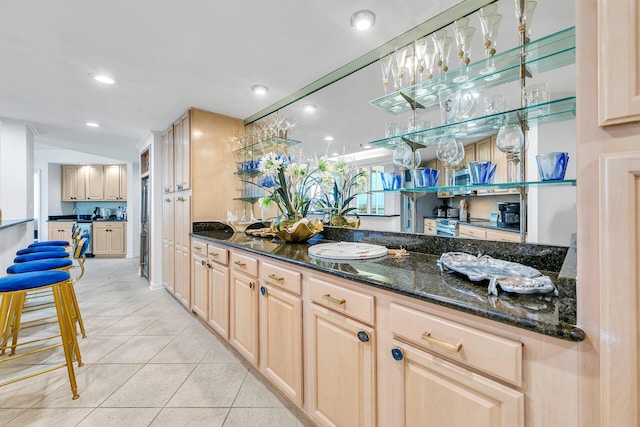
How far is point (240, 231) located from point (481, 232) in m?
2.18

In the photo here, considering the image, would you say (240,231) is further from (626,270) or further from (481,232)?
(626,270)

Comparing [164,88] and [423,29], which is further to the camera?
[164,88]

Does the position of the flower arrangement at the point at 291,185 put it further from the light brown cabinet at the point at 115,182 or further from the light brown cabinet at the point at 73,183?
the light brown cabinet at the point at 73,183

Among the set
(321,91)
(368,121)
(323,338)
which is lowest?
(323,338)

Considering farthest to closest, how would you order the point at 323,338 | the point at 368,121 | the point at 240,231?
the point at 240,231 < the point at 368,121 < the point at 323,338

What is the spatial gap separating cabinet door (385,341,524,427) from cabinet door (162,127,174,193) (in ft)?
11.2

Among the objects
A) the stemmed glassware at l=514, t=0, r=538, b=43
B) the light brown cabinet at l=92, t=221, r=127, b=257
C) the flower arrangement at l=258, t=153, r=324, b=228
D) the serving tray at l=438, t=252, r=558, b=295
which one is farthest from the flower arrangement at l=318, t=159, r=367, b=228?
the light brown cabinet at l=92, t=221, r=127, b=257

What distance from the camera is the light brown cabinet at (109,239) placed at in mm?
6395

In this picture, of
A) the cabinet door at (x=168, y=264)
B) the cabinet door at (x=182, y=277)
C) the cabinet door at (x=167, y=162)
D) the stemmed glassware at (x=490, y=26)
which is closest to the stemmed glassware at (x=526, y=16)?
the stemmed glassware at (x=490, y=26)

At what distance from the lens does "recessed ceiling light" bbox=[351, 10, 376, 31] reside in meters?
1.49

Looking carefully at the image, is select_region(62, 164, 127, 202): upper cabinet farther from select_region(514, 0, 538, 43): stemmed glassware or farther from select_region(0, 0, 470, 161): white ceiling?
select_region(514, 0, 538, 43): stemmed glassware

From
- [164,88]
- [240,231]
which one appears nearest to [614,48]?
[240,231]

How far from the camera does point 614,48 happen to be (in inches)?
22.8

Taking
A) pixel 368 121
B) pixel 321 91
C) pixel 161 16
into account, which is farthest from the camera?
pixel 321 91
